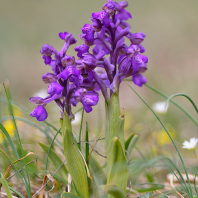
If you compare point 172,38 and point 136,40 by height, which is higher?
point 172,38

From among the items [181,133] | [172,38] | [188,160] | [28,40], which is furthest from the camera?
[28,40]

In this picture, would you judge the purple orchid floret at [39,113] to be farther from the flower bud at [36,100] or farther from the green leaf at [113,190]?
the green leaf at [113,190]

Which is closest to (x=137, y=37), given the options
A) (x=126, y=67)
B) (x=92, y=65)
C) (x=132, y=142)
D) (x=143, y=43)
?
(x=126, y=67)

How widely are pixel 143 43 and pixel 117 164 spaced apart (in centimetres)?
636

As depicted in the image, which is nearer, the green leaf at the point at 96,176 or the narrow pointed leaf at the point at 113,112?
the narrow pointed leaf at the point at 113,112

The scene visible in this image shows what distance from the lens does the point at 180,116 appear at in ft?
10.4

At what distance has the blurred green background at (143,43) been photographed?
3.53 m

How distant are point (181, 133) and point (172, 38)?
509cm

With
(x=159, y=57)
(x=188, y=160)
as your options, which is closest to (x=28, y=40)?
(x=159, y=57)

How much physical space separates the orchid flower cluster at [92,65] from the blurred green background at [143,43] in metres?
1.45

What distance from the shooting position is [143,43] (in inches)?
284

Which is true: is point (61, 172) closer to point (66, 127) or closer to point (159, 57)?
point (66, 127)

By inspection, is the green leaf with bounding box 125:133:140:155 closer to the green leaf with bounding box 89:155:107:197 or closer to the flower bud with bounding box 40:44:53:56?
the green leaf with bounding box 89:155:107:197

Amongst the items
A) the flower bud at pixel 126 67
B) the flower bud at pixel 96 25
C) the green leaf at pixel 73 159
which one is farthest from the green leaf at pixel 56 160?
the flower bud at pixel 96 25
